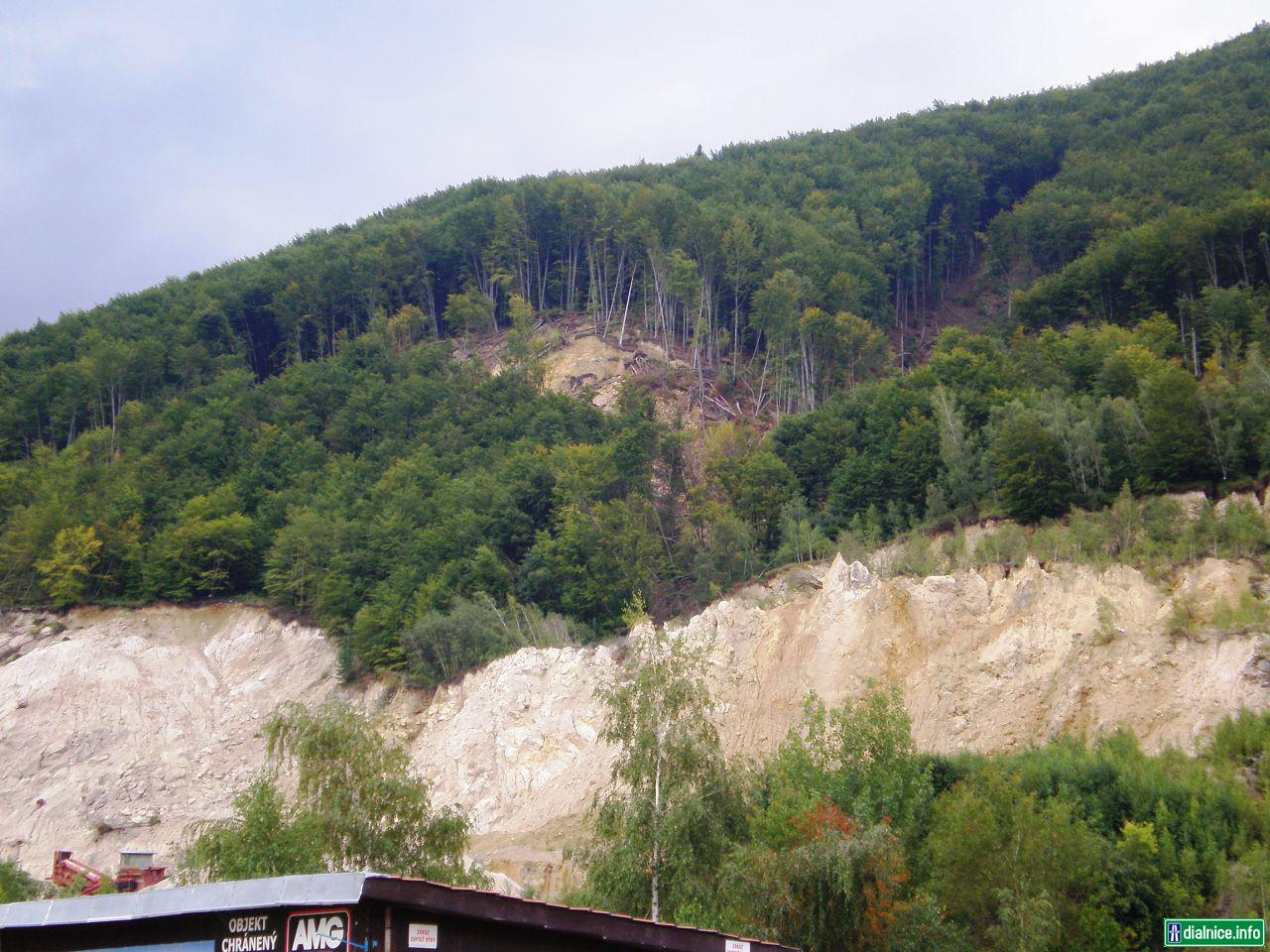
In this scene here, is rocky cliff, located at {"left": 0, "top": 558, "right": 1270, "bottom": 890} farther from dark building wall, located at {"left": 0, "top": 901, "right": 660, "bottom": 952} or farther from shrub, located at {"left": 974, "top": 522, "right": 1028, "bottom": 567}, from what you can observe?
dark building wall, located at {"left": 0, "top": 901, "right": 660, "bottom": 952}

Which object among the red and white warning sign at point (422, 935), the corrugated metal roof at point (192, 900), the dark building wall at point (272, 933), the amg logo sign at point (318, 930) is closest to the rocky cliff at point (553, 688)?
the dark building wall at point (272, 933)

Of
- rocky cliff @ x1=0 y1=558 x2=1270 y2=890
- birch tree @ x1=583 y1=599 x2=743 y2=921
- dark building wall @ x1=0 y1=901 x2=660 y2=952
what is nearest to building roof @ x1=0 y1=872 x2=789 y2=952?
dark building wall @ x1=0 y1=901 x2=660 y2=952

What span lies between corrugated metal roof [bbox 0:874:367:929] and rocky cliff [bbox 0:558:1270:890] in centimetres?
1537

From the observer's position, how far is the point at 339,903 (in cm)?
1354

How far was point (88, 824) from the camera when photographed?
153ft

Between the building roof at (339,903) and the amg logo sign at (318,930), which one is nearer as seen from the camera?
the building roof at (339,903)

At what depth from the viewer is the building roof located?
13.5m

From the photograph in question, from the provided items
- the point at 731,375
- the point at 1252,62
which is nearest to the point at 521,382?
the point at 731,375

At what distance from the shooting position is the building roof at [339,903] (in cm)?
1345

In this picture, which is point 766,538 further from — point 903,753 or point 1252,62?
point 1252,62

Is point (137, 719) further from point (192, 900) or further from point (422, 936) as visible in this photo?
point (422, 936)

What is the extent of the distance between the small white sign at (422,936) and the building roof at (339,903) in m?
0.30

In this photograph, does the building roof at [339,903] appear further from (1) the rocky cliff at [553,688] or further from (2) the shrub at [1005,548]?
(2) the shrub at [1005,548]

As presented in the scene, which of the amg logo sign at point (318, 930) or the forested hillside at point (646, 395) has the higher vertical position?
the forested hillside at point (646, 395)
